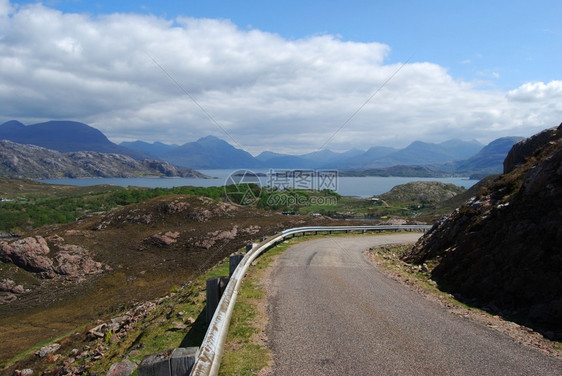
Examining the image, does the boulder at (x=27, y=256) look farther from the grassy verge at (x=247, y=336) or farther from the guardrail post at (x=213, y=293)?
the guardrail post at (x=213, y=293)

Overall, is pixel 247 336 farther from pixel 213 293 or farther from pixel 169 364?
pixel 169 364

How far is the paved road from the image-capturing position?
5930 millimetres

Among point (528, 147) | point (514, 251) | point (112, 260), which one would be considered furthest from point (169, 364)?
point (112, 260)

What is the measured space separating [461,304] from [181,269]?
22266 mm

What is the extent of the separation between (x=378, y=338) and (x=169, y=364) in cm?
436

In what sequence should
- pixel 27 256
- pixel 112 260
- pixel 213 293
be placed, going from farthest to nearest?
pixel 112 260 → pixel 27 256 → pixel 213 293

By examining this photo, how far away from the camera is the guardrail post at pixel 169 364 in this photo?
4.27m

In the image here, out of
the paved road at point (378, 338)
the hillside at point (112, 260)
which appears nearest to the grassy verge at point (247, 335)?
the paved road at point (378, 338)

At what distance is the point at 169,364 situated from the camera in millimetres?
4312

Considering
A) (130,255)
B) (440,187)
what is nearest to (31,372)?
(130,255)

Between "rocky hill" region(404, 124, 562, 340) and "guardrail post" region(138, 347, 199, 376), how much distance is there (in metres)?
7.51

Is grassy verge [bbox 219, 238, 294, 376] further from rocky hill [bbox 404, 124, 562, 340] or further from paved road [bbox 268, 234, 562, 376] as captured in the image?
rocky hill [bbox 404, 124, 562, 340]

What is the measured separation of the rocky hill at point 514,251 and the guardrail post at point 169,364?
7507 millimetres

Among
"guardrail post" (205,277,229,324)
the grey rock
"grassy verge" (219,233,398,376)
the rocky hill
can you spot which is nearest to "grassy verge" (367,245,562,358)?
the rocky hill
